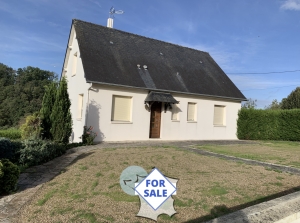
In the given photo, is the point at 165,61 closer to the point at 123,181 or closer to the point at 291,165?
the point at 291,165

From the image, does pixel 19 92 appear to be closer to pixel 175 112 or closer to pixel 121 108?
pixel 121 108

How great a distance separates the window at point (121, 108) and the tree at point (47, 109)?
326 centimetres

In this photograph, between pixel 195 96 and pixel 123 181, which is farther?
pixel 195 96

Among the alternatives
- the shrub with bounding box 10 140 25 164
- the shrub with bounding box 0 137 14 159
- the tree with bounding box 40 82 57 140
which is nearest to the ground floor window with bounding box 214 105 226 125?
the tree with bounding box 40 82 57 140

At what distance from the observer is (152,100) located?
13375mm

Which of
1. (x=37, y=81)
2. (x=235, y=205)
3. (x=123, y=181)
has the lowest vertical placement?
(x=235, y=205)

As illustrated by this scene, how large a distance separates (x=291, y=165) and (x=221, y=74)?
490 inches

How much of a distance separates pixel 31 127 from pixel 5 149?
108 inches

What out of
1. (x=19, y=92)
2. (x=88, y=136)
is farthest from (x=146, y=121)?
(x=19, y=92)

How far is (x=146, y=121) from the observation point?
46.3ft

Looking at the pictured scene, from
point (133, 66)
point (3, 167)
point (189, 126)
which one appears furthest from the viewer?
point (189, 126)

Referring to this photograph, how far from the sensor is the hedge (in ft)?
59.6

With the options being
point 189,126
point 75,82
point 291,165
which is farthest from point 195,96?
point 291,165

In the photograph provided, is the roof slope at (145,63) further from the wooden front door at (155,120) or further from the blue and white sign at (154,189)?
the blue and white sign at (154,189)
